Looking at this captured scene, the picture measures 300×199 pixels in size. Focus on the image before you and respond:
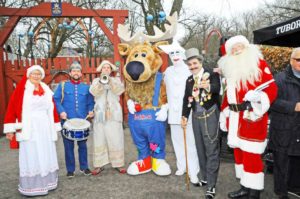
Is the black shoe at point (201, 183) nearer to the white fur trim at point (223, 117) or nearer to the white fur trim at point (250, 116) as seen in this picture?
the white fur trim at point (223, 117)

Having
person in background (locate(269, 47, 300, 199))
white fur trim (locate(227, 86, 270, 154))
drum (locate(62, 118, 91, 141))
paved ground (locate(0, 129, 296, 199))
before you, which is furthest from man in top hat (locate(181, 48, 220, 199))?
drum (locate(62, 118, 91, 141))

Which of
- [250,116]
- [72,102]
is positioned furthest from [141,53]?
[250,116]

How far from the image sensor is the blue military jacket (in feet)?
14.0

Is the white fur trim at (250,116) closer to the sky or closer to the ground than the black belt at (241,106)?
closer to the ground

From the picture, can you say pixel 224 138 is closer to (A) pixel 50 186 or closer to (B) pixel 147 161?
(B) pixel 147 161

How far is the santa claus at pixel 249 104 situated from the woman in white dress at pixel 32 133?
2385mm

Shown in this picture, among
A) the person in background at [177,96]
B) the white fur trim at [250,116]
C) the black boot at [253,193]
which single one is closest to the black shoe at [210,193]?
A: the black boot at [253,193]

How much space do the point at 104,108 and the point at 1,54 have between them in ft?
15.8

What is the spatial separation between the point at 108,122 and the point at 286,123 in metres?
2.47

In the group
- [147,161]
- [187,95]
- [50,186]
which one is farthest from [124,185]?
[187,95]

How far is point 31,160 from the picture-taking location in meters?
3.69

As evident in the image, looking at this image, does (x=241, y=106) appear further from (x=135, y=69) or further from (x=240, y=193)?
(x=135, y=69)

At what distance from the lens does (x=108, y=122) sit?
14.4ft

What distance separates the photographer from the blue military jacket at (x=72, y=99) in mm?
4262
